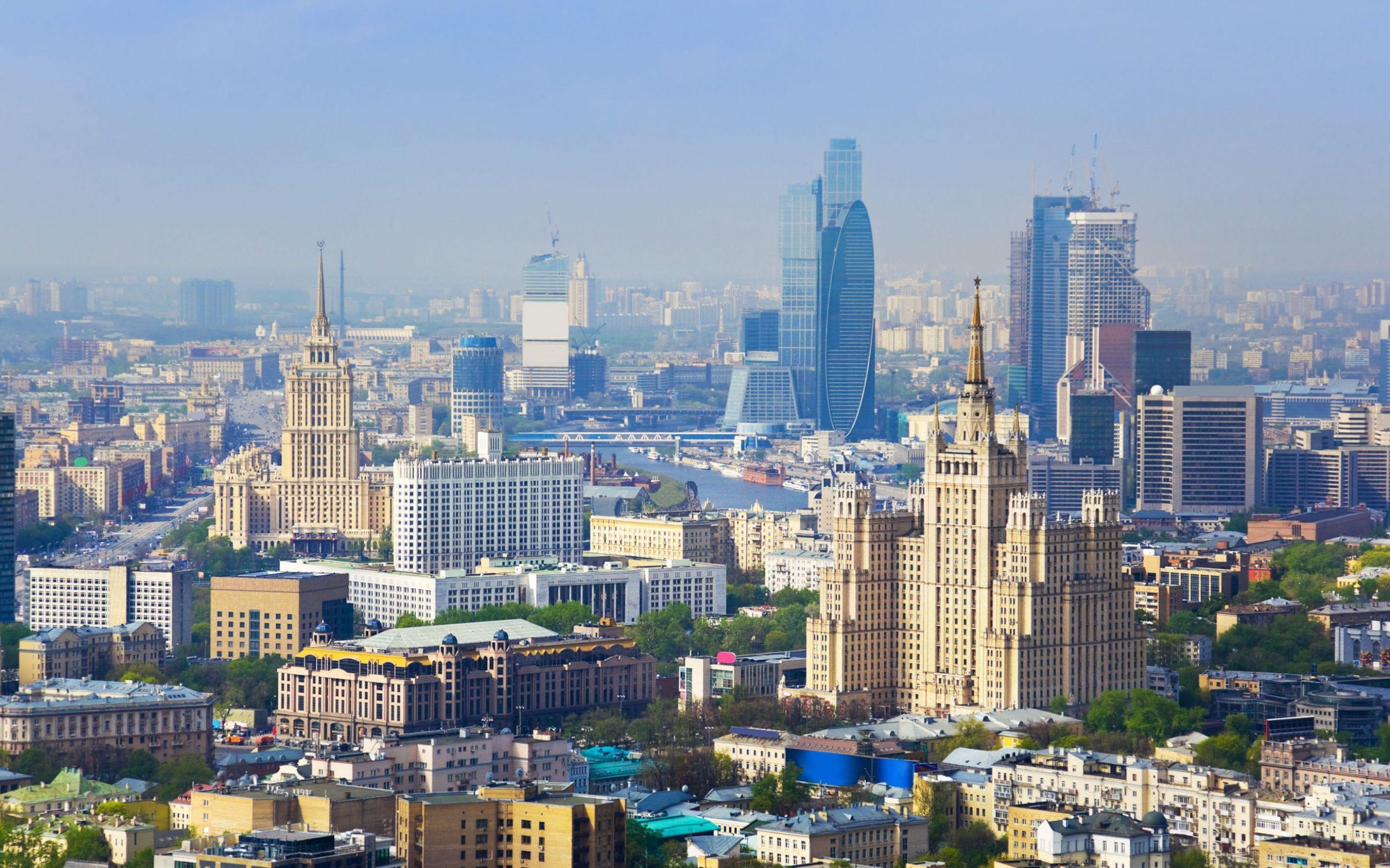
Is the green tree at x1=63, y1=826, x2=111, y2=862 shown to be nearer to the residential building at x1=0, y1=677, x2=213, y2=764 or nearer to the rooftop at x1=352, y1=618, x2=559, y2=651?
the residential building at x1=0, y1=677, x2=213, y2=764

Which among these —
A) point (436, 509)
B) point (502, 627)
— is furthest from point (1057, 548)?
point (436, 509)

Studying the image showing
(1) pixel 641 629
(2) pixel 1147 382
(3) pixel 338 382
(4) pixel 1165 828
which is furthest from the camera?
(2) pixel 1147 382


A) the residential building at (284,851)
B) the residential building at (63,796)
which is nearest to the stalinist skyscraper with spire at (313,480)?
the residential building at (63,796)

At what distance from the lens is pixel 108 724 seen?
75188 mm

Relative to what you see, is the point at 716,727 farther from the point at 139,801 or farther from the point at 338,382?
the point at 338,382

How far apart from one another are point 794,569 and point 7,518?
27.6 m

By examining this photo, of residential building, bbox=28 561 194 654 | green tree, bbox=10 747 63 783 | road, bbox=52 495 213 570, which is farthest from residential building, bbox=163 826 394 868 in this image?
road, bbox=52 495 213 570

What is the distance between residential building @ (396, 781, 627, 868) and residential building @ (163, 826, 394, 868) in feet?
2.73

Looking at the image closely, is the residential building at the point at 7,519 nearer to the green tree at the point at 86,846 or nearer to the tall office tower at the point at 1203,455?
the green tree at the point at 86,846

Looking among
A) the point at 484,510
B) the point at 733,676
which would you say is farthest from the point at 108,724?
the point at 484,510

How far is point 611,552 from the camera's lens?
119750 millimetres

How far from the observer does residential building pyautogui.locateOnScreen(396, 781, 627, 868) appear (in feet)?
182

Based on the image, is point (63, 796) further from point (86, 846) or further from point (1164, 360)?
point (1164, 360)

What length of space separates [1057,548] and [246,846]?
3340 cm
